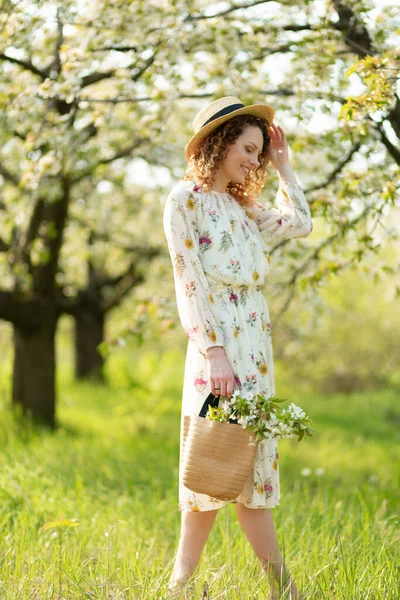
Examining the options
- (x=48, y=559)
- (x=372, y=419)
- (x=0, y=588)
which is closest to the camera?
(x=0, y=588)

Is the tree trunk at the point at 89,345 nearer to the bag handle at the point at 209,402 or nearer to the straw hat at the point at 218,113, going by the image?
the straw hat at the point at 218,113

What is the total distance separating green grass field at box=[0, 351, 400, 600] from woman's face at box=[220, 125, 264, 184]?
1.30 meters

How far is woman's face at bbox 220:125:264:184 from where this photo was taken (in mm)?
2877

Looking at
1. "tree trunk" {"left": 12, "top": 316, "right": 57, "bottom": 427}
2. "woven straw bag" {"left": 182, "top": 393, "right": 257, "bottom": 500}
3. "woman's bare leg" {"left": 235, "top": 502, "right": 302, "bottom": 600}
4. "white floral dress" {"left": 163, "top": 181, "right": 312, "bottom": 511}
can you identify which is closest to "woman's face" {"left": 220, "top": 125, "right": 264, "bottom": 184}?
"white floral dress" {"left": 163, "top": 181, "right": 312, "bottom": 511}

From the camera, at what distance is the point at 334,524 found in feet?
12.1

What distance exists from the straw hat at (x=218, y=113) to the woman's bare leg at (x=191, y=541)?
144 cm

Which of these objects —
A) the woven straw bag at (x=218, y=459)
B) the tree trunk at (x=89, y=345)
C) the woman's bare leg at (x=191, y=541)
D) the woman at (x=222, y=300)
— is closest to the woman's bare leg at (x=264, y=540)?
the woman at (x=222, y=300)

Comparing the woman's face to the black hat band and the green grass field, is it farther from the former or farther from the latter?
the green grass field

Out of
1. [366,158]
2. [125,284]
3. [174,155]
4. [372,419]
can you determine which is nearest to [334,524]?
[366,158]

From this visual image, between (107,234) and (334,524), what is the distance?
8551mm

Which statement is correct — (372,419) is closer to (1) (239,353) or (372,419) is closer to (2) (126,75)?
(2) (126,75)

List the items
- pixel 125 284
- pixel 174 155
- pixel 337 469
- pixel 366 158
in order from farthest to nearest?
pixel 125 284 < pixel 174 155 < pixel 337 469 < pixel 366 158

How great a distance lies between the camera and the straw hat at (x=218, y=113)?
2861 millimetres

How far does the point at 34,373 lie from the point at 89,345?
5.77 metres
